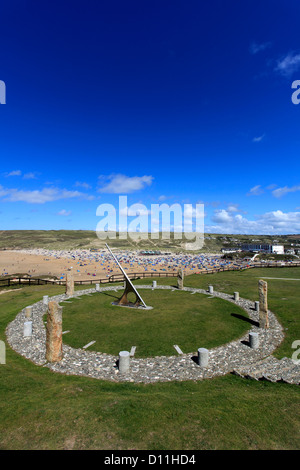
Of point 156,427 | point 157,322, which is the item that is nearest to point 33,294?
point 157,322

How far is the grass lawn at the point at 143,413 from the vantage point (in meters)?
6.13

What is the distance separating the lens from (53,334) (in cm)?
1222

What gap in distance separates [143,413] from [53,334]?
275 inches

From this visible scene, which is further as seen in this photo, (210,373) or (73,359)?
(73,359)

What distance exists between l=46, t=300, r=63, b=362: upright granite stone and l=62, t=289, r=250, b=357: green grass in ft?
6.21

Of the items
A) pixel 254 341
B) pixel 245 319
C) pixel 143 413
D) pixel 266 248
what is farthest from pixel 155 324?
pixel 266 248

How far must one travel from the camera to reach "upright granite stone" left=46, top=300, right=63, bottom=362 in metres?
12.2

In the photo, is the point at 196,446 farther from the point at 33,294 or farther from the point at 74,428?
the point at 33,294

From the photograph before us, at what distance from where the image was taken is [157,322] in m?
17.9

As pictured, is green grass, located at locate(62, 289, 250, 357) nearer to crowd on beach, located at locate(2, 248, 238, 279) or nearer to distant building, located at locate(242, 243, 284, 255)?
crowd on beach, located at locate(2, 248, 238, 279)

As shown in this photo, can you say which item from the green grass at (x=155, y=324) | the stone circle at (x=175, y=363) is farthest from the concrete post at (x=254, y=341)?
the green grass at (x=155, y=324)

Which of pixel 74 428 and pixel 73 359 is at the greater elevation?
pixel 74 428

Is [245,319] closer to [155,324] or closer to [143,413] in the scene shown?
[155,324]

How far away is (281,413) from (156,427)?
419 centimetres
